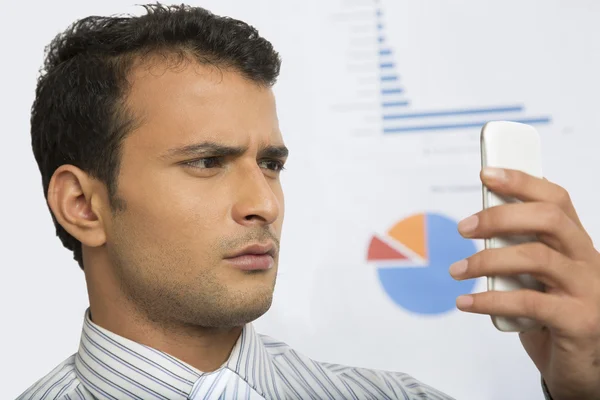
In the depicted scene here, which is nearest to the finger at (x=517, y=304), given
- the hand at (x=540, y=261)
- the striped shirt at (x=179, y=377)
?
the hand at (x=540, y=261)

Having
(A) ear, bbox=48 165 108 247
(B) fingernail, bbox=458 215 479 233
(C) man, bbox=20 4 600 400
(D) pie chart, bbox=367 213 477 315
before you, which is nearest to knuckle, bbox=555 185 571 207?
(B) fingernail, bbox=458 215 479 233

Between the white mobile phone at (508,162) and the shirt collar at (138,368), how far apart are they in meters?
0.53

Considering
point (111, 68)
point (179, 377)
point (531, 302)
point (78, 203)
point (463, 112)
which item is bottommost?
point (179, 377)

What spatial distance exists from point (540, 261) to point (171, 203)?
62 centimetres

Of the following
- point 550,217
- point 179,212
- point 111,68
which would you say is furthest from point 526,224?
point 111,68

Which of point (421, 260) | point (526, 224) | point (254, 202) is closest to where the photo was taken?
point (526, 224)

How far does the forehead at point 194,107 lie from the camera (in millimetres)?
1234

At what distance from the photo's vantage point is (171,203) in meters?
1.21

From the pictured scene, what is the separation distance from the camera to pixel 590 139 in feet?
6.36

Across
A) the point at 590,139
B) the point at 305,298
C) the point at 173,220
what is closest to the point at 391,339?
the point at 305,298

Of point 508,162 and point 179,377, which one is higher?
point 508,162

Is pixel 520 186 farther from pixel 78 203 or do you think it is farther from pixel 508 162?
pixel 78 203

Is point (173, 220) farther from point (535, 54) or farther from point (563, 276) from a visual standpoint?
point (535, 54)

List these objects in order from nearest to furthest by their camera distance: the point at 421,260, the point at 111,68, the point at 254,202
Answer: the point at 254,202
the point at 111,68
the point at 421,260
